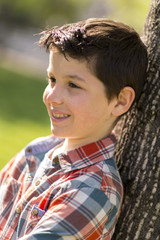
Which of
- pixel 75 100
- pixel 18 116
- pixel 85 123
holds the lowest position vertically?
pixel 18 116

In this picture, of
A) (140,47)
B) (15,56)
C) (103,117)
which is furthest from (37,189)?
(15,56)

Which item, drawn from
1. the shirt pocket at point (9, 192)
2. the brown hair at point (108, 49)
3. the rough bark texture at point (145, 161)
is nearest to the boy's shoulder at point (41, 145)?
the shirt pocket at point (9, 192)

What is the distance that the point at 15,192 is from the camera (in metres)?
2.57

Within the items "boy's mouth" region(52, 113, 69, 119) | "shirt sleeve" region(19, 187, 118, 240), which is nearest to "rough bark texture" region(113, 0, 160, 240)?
"shirt sleeve" region(19, 187, 118, 240)

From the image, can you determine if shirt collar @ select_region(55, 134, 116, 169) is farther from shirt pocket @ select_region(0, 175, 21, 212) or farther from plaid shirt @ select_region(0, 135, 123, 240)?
shirt pocket @ select_region(0, 175, 21, 212)

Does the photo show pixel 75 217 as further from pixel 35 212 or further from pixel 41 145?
pixel 41 145

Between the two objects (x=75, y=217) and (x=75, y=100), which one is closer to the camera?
(x=75, y=217)

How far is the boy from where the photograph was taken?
6.67ft

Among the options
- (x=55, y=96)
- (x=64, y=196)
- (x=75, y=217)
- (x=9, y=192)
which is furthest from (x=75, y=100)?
(x=9, y=192)

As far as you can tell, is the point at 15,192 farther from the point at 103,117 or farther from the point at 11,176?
the point at 103,117

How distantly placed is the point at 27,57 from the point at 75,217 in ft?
63.8

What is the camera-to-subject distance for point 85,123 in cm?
226

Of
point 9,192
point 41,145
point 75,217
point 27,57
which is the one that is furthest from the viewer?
point 27,57

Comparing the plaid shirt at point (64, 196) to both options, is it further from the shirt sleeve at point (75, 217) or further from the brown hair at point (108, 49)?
the brown hair at point (108, 49)
